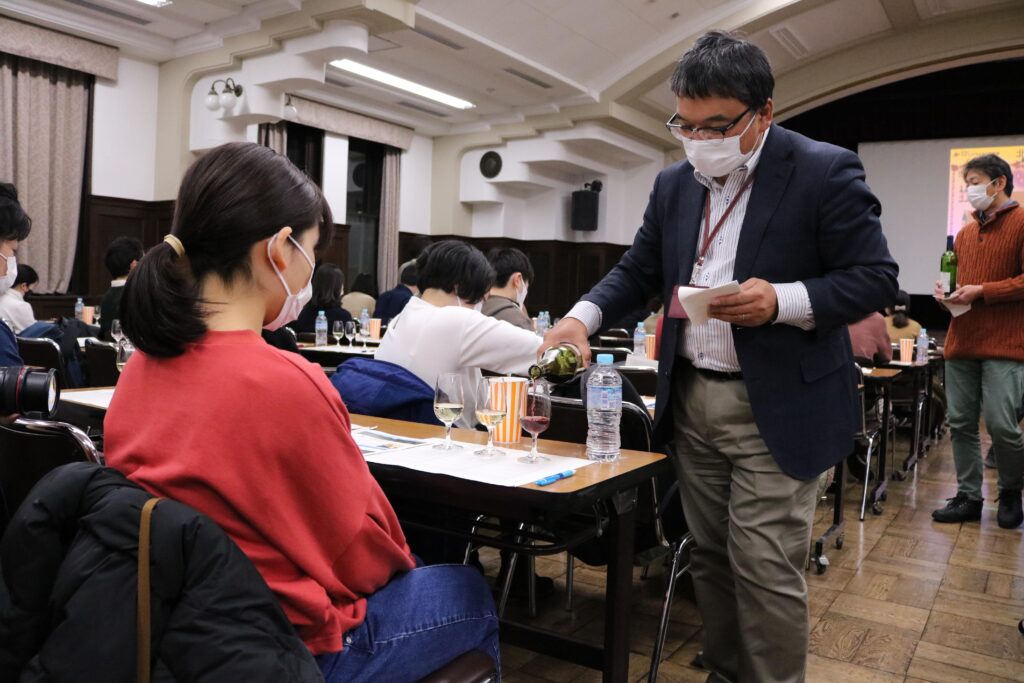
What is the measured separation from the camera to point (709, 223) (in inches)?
69.0

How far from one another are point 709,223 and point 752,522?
2.10 feet

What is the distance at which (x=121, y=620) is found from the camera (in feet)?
2.59

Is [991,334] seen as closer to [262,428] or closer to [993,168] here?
[993,168]

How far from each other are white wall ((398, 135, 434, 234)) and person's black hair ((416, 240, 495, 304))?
7975 mm

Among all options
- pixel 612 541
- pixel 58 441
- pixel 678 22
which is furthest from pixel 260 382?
pixel 678 22

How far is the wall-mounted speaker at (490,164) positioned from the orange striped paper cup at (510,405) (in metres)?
8.85

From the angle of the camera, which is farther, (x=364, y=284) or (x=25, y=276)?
(x=364, y=284)

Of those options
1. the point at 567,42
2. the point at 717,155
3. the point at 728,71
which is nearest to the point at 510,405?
the point at 717,155

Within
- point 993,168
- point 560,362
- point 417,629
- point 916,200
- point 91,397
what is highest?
point 916,200

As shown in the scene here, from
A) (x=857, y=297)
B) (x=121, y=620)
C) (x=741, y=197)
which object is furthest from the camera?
(x=741, y=197)

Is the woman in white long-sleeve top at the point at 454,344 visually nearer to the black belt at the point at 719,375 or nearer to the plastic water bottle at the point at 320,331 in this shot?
the black belt at the point at 719,375

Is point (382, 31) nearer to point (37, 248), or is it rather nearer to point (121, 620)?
point (37, 248)

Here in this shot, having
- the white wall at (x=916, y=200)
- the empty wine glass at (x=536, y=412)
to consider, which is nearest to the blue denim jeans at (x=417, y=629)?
the empty wine glass at (x=536, y=412)

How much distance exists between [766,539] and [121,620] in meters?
1.21
